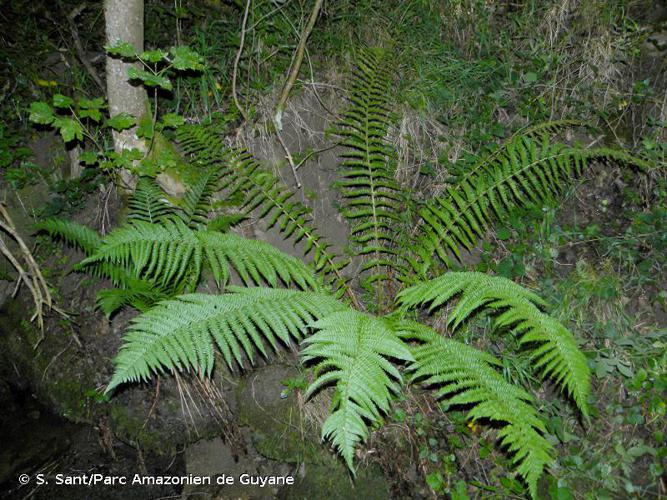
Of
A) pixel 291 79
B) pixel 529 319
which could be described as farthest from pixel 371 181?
pixel 529 319

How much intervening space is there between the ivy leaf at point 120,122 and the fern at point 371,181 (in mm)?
1177

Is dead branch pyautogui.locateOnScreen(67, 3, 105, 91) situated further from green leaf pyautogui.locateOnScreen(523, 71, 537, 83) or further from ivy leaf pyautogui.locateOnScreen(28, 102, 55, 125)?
green leaf pyautogui.locateOnScreen(523, 71, 537, 83)

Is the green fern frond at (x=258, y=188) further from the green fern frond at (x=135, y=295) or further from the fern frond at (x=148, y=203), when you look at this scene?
the green fern frond at (x=135, y=295)

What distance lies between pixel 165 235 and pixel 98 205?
1448 mm

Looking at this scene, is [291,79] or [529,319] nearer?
[529,319]

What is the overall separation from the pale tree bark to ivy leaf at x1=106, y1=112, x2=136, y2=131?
0.48 ft

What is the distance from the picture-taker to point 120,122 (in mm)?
2588

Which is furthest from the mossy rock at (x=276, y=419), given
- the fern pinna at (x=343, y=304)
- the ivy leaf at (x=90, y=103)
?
the ivy leaf at (x=90, y=103)

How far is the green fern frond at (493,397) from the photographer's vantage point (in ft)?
4.87

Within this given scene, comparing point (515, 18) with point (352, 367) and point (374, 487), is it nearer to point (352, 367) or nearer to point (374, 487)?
point (352, 367)

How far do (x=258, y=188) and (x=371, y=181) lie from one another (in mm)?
658

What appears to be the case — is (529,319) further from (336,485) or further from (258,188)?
(258,188)

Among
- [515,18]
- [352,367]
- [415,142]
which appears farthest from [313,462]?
[515,18]

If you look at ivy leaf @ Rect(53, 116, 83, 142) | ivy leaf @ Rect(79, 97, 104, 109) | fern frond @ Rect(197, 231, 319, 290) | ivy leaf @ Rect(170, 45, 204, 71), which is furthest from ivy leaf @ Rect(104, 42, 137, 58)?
fern frond @ Rect(197, 231, 319, 290)
